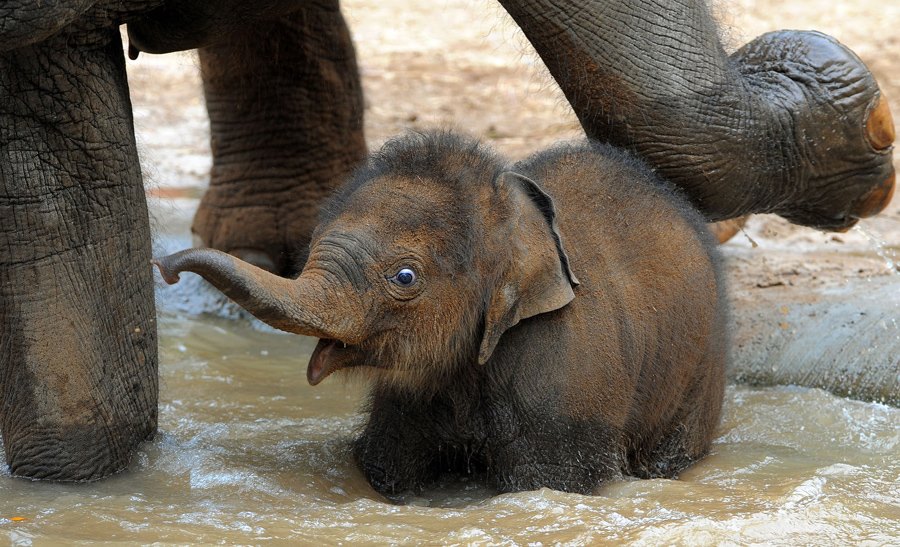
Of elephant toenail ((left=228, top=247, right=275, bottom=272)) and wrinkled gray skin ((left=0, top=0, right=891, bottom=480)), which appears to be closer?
wrinkled gray skin ((left=0, top=0, right=891, bottom=480))

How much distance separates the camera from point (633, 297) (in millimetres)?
3779

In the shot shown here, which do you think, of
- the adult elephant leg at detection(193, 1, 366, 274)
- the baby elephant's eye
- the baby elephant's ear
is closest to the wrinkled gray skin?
the baby elephant's ear

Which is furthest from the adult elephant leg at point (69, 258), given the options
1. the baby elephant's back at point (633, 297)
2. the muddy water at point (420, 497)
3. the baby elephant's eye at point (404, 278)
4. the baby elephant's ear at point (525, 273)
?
the baby elephant's back at point (633, 297)

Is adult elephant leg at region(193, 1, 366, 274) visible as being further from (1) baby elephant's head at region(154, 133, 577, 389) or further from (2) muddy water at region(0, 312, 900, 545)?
(1) baby elephant's head at region(154, 133, 577, 389)

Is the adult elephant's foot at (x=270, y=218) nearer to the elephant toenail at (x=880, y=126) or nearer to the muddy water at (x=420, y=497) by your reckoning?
the muddy water at (x=420, y=497)

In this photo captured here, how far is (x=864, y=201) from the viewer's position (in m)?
4.37

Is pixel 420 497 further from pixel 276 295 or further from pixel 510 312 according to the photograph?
pixel 276 295

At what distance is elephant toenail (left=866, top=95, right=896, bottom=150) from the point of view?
4.18 meters

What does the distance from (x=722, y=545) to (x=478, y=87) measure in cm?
731

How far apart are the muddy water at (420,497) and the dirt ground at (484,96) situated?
1.15 meters

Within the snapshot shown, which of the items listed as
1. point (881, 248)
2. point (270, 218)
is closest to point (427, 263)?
point (270, 218)

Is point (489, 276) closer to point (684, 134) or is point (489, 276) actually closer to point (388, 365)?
point (388, 365)

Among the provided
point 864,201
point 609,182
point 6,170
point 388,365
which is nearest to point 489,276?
point 388,365

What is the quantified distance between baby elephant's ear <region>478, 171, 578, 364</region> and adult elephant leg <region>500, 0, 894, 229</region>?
459 millimetres
